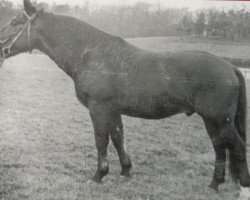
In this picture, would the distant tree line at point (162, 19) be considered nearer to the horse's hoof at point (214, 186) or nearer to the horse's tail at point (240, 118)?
the horse's tail at point (240, 118)

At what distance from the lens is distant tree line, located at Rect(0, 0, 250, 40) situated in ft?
19.4

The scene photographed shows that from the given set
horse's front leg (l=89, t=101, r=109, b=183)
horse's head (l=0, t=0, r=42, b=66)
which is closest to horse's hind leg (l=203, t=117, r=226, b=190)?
horse's front leg (l=89, t=101, r=109, b=183)

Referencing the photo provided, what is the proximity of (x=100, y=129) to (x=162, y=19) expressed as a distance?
277 centimetres

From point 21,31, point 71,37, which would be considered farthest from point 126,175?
point 21,31

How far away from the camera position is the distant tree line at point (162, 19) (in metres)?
5.92

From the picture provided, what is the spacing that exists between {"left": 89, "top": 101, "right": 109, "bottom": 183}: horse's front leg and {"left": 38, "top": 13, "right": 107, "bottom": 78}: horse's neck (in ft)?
2.21

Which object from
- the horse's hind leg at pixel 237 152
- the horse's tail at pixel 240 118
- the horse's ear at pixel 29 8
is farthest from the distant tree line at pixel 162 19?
the horse's hind leg at pixel 237 152

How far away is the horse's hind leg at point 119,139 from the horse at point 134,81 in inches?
0.6

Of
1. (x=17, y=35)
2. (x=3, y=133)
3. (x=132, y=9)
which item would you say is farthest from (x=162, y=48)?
(x=3, y=133)

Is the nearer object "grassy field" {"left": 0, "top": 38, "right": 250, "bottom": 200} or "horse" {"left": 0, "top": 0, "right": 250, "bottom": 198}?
"horse" {"left": 0, "top": 0, "right": 250, "bottom": 198}

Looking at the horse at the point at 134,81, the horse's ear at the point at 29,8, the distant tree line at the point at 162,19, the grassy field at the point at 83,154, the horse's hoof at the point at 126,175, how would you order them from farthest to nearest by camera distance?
the distant tree line at the point at 162,19, the horse's hoof at the point at 126,175, the horse's ear at the point at 29,8, the grassy field at the point at 83,154, the horse at the point at 134,81

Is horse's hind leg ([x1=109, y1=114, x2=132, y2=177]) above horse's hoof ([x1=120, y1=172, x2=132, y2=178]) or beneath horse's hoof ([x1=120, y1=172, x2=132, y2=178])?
above

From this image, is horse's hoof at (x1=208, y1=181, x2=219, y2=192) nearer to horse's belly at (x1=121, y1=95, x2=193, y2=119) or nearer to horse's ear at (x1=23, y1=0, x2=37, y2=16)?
horse's belly at (x1=121, y1=95, x2=193, y2=119)

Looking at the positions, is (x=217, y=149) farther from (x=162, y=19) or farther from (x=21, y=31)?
(x=21, y=31)
